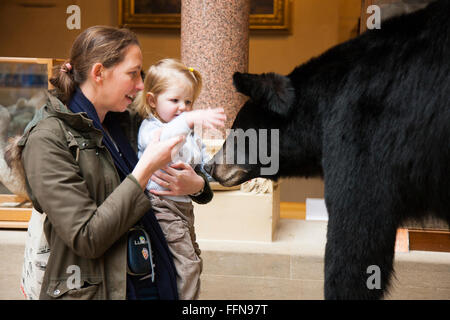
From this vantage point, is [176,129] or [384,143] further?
[176,129]

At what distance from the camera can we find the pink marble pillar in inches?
173

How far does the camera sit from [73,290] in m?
1.94

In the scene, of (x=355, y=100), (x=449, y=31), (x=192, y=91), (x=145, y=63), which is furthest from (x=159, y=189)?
(x=145, y=63)

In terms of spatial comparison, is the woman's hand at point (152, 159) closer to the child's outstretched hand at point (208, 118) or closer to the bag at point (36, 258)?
the child's outstretched hand at point (208, 118)

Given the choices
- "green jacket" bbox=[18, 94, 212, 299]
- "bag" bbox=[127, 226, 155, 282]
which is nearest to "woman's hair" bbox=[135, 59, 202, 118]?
"green jacket" bbox=[18, 94, 212, 299]

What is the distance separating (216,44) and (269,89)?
86.2 inches

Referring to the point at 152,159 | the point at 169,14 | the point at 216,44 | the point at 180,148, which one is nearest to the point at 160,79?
the point at 180,148

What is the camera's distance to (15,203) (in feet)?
15.8

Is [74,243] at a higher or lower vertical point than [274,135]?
lower

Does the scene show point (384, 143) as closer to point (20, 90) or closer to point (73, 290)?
point (73, 290)

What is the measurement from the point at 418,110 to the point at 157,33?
22.2 feet

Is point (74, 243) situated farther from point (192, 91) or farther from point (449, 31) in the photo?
point (449, 31)

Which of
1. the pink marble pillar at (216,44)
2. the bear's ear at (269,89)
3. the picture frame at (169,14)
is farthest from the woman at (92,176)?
the picture frame at (169,14)

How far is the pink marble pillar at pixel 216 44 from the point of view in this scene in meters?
4.39
